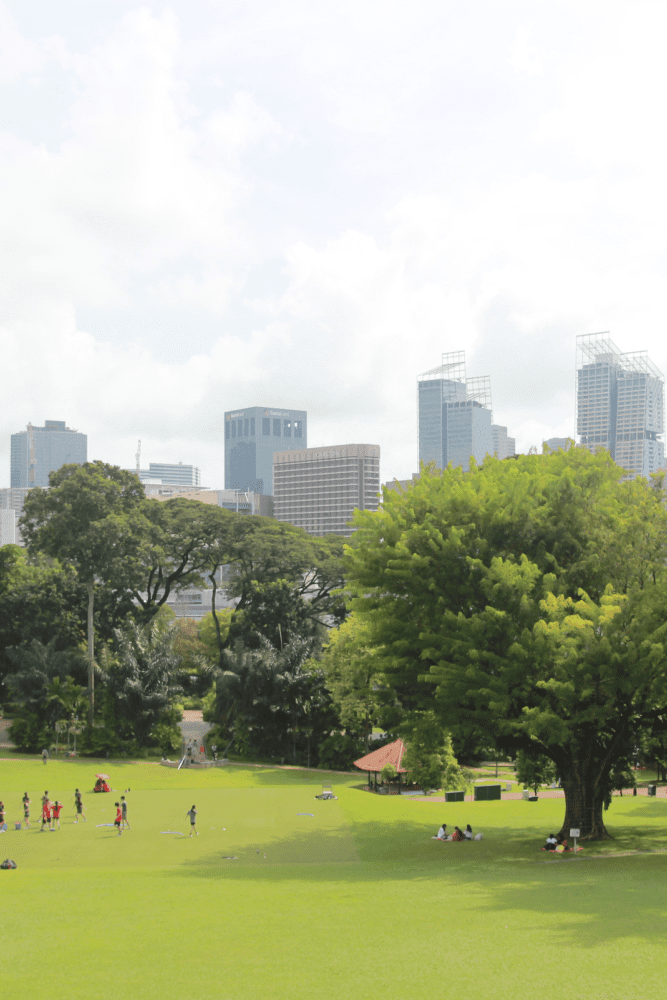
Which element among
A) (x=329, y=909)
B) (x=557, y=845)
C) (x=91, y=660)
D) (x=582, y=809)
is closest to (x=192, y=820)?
(x=557, y=845)

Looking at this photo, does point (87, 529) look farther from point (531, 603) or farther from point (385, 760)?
point (531, 603)

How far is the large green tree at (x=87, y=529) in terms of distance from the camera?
5806 centimetres

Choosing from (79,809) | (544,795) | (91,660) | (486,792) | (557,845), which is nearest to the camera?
(557,845)

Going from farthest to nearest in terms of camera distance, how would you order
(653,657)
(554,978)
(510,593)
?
1. (510,593)
2. (653,657)
3. (554,978)

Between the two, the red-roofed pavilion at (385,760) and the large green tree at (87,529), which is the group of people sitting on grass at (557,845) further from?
the large green tree at (87,529)

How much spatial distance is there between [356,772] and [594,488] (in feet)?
112

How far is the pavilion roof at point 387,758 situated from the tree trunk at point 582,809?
1858 cm

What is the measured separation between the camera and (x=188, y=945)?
1586 cm

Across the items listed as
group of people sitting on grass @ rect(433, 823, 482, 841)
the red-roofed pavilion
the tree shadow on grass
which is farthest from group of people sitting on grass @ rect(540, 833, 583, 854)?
the red-roofed pavilion

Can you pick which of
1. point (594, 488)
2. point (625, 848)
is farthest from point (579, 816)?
point (594, 488)

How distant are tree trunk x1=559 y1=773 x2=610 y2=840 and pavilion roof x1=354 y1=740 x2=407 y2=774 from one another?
18581 millimetres

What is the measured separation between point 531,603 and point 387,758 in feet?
82.3

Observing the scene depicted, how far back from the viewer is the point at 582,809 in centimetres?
2875

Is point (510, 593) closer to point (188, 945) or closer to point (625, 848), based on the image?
point (625, 848)
